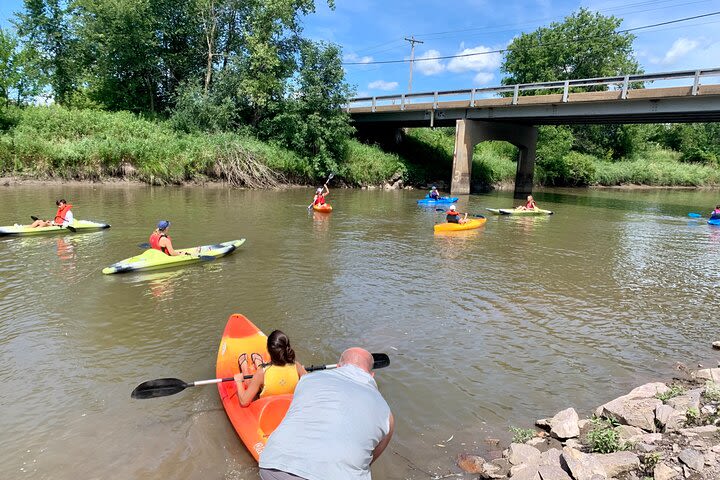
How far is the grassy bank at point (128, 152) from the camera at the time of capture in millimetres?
23047

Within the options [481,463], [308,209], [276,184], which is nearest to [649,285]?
[481,463]

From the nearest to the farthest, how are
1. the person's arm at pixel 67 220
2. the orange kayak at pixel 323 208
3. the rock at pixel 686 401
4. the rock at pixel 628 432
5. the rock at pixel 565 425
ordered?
the rock at pixel 628 432, the rock at pixel 686 401, the rock at pixel 565 425, the person's arm at pixel 67 220, the orange kayak at pixel 323 208

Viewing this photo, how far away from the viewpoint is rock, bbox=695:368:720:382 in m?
5.07

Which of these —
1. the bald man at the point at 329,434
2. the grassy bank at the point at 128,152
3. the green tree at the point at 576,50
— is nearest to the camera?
the bald man at the point at 329,434

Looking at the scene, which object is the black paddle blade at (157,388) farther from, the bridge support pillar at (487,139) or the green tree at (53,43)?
the green tree at (53,43)

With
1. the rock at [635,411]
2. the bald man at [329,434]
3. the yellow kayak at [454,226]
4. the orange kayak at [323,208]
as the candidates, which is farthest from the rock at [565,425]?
the orange kayak at [323,208]

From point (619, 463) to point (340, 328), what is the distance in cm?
434

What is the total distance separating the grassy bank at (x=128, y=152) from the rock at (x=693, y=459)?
2543 cm

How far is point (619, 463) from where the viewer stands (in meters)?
3.33

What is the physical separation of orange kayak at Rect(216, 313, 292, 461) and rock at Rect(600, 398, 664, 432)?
2983 millimetres

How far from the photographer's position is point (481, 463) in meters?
4.05

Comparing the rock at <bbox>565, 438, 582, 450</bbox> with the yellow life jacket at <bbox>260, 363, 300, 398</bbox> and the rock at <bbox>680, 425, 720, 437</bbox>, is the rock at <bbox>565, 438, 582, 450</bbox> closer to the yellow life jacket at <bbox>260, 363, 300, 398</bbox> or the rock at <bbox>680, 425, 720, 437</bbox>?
the rock at <bbox>680, 425, 720, 437</bbox>

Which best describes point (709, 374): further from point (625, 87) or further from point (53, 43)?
point (53, 43)

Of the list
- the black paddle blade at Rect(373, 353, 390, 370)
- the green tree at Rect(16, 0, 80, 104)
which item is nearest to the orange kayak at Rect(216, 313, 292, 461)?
the black paddle blade at Rect(373, 353, 390, 370)
